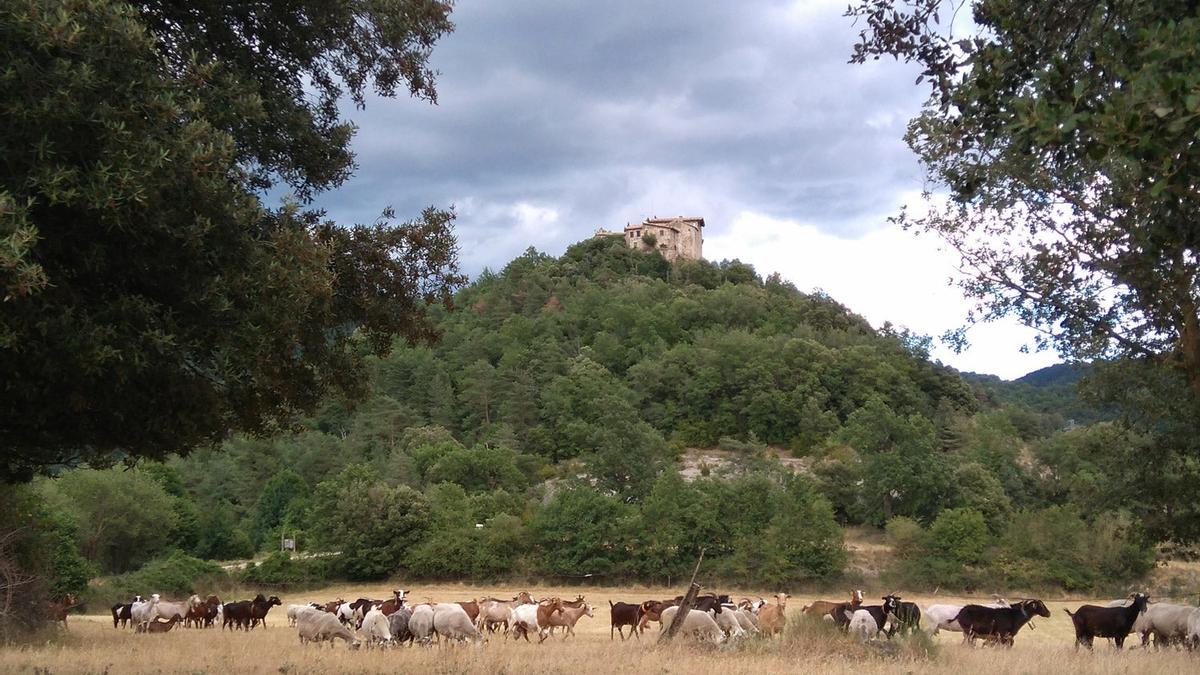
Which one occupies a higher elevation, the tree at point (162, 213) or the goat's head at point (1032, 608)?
the tree at point (162, 213)

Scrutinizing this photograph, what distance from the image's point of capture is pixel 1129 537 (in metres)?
21.7

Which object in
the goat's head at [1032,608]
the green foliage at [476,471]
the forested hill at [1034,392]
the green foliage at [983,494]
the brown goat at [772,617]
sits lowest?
the brown goat at [772,617]

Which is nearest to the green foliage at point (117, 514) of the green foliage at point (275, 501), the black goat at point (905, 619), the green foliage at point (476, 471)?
the green foliage at point (275, 501)

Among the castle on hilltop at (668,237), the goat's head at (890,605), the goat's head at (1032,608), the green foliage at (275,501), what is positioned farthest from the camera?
the castle on hilltop at (668,237)

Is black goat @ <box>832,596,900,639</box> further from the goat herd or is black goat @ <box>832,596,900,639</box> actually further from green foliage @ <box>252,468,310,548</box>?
green foliage @ <box>252,468,310,548</box>

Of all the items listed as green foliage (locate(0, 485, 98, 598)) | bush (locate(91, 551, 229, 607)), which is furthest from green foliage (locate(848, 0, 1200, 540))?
bush (locate(91, 551, 229, 607))

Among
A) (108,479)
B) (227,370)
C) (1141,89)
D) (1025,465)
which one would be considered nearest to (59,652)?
(227,370)

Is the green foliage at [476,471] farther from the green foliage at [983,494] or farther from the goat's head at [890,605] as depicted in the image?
the goat's head at [890,605]

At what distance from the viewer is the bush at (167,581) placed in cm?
4612

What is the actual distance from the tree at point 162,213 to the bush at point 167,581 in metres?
40.7

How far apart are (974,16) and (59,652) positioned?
17464mm

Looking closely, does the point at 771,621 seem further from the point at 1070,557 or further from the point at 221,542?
the point at 221,542

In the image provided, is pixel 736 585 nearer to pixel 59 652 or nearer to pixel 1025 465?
pixel 1025 465

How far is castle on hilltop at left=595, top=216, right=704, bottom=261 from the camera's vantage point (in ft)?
563
